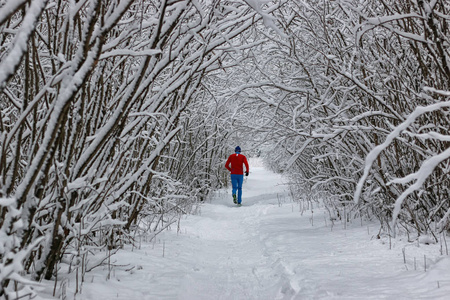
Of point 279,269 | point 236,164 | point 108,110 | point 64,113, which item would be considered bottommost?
point 279,269

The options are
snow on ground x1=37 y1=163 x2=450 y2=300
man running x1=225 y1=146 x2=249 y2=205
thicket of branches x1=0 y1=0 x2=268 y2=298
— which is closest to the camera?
thicket of branches x1=0 y1=0 x2=268 y2=298

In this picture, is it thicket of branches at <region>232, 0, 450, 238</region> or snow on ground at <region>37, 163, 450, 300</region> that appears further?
thicket of branches at <region>232, 0, 450, 238</region>

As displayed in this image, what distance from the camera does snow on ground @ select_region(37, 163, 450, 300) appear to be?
6.94 feet

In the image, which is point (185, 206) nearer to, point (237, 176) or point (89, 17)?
point (237, 176)

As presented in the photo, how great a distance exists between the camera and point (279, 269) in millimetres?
2973

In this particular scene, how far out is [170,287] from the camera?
2.50 meters

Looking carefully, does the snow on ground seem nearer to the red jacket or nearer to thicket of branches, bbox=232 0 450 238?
thicket of branches, bbox=232 0 450 238

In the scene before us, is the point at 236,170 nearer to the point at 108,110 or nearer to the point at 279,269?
the point at 279,269

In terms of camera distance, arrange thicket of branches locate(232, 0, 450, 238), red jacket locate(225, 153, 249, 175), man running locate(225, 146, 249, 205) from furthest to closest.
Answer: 1. red jacket locate(225, 153, 249, 175)
2. man running locate(225, 146, 249, 205)
3. thicket of branches locate(232, 0, 450, 238)

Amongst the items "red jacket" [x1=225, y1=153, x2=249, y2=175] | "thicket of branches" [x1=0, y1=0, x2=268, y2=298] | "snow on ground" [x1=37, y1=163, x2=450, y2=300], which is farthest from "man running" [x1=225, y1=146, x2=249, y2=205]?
"thicket of branches" [x1=0, y1=0, x2=268, y2=298]

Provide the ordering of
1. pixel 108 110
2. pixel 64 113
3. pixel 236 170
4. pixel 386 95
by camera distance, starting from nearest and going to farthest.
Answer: pixel 64 113, pixel 108 110, pixel 386 95, pixel 236 170

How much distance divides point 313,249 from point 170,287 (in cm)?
147

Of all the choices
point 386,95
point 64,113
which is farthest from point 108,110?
point 386,95

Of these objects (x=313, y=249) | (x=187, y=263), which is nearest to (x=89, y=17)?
(x=187, y=263)
